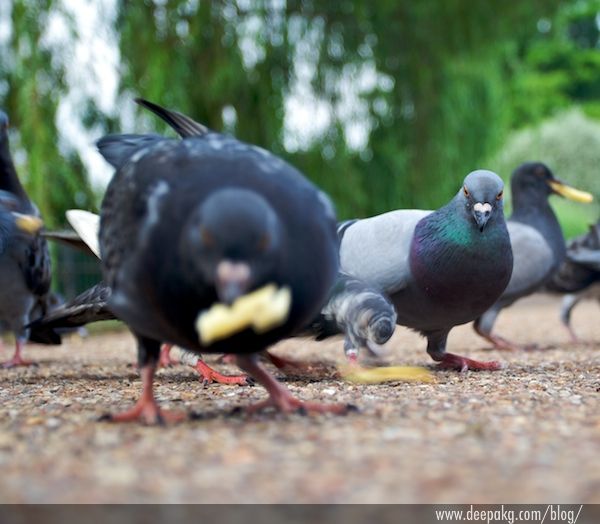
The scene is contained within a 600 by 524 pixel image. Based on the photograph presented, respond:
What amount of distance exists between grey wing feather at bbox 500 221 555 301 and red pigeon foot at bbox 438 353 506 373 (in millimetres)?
1472

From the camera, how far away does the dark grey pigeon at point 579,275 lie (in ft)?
26.8

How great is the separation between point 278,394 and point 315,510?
1.23 m

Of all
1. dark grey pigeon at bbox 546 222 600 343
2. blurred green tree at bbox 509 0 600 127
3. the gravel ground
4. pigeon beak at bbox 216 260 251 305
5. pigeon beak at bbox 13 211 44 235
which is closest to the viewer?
the gravel ground

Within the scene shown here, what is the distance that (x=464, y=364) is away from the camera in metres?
5.19

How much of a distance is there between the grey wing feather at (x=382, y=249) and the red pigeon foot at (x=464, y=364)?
77cm

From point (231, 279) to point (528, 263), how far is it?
4.65 metres

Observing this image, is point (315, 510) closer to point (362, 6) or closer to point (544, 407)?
point (544, 407)

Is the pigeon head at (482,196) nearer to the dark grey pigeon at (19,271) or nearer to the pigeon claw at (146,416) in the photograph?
the pigeon claw at (146,416)

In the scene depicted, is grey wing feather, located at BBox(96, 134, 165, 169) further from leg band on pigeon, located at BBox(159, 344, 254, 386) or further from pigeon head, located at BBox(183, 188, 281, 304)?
pigeon head, located at BBox(183, 188, 281, 304)

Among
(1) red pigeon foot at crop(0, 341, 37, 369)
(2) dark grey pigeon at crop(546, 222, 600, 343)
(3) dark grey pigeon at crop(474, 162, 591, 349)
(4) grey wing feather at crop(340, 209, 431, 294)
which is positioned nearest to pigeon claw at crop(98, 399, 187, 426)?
Answer: (4) grey wing feather at crop(340, 209, 431, 294)

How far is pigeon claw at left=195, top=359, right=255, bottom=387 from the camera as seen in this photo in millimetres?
4535

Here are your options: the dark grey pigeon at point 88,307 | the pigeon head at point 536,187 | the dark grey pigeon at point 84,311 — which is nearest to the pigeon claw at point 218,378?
the dark grey pigeon at point 88,307

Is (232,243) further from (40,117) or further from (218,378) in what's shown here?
(40,117)

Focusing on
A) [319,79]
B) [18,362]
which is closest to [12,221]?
[18,362]
